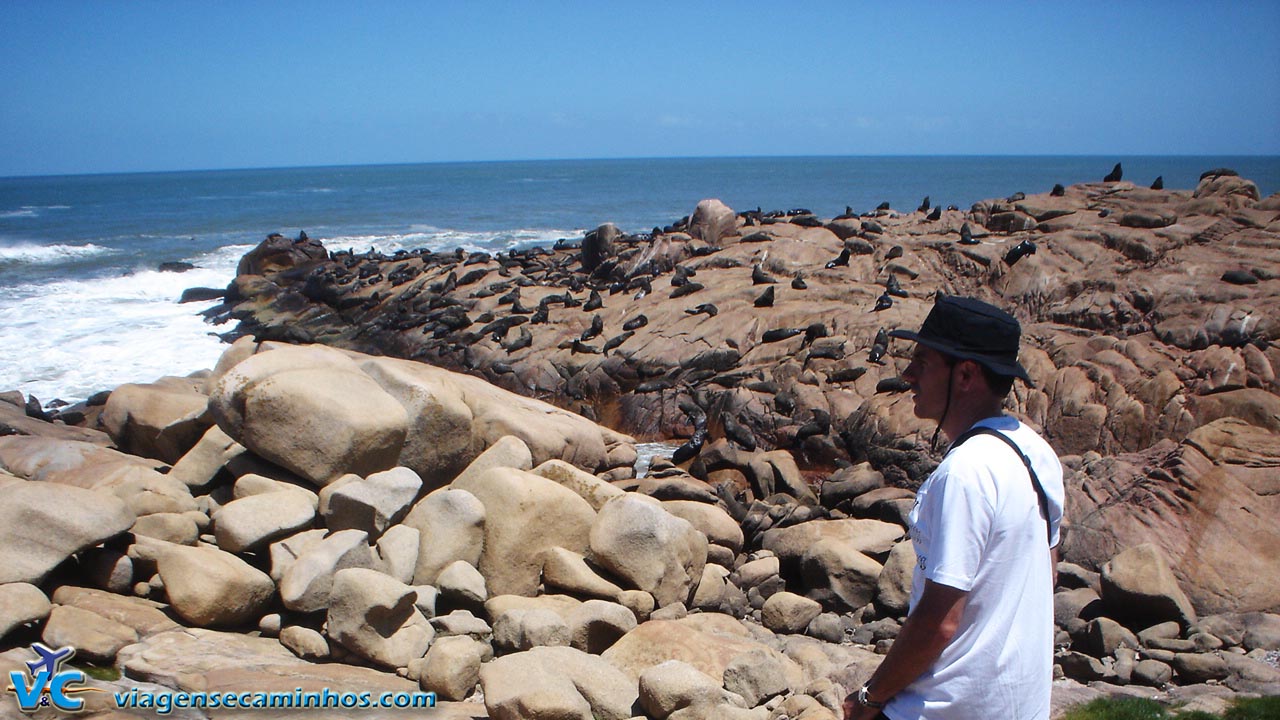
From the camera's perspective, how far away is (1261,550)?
8.40 m

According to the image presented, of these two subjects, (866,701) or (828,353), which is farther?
(828,353)

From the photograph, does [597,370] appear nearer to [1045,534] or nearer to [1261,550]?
[1261,550]

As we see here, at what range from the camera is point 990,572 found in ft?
8.34

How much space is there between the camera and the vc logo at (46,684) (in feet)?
15.8

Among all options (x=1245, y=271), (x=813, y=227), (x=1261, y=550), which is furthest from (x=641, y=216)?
(x=1261, y=550)

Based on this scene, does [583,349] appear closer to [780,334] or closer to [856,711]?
[780,334]

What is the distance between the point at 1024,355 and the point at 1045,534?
1357cm

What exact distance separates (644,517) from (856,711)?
201 inches

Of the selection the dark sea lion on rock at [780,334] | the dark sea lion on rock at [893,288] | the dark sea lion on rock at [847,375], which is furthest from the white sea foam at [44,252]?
the dark sea lion on rock at [847,375]

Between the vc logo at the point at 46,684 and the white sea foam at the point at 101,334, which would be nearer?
→ the vc logo at the point at 46,684

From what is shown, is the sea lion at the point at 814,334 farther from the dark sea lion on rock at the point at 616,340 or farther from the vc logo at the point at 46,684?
the vc logo at the point at 46,684

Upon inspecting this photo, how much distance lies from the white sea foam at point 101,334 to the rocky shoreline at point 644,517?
17.5ft

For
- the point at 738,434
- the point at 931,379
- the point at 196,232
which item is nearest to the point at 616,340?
the point at 738,434

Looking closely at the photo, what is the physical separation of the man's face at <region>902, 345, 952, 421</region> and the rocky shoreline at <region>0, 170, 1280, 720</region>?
3148 millimetres
